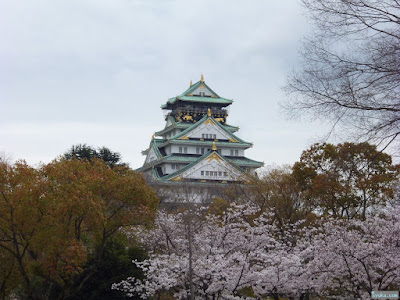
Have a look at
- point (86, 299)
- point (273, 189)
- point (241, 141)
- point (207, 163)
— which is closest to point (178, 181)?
point (207, 163)

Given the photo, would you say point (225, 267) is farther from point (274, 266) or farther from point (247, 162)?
point (247, 162)

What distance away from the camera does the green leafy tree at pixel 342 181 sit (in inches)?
989

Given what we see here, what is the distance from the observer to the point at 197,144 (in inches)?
2349

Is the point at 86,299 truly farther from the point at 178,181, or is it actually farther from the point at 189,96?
the point at 189,96

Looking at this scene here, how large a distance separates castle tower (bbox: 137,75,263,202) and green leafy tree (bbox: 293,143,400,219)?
965 inches

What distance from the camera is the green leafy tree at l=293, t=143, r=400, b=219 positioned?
25.1m

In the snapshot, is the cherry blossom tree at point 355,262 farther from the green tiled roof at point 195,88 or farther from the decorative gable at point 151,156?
the green tiled roof at point 195,88

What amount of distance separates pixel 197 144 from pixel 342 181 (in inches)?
1358

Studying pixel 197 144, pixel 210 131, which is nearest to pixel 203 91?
pixel 210 131

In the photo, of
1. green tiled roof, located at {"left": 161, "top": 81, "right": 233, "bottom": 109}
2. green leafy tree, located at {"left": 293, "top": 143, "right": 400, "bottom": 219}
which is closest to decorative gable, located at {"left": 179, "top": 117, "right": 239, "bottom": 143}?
green tiled roof, located at {"left": 161, "top": 81, "right": 233, "bottom": 109}

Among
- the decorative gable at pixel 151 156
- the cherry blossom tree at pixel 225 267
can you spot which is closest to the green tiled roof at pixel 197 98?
the decorative gable at pixel 151 156

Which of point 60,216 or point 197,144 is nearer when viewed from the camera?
point 60,216

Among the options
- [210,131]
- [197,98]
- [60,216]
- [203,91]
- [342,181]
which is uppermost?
[203,91]

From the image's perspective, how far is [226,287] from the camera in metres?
18.4
